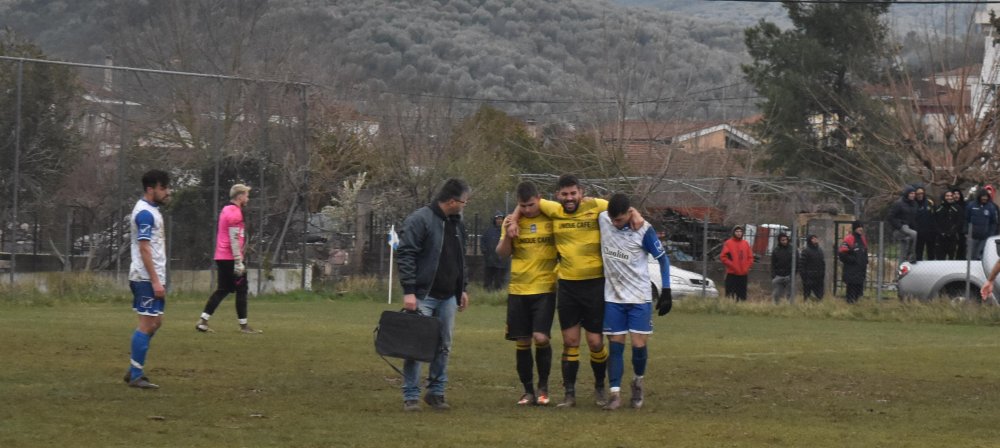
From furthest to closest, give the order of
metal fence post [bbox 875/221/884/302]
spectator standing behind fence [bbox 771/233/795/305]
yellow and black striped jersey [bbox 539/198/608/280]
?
spectator standing behind fence [bbox 771/233/795/305] → metal fence post [bbox 875/221/884/302] → yellow and black striped jersey [bbox 539/198/608/280]

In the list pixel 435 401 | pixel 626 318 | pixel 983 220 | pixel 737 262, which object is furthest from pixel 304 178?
pixel 435 401

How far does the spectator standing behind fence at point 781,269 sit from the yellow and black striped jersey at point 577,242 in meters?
17.5

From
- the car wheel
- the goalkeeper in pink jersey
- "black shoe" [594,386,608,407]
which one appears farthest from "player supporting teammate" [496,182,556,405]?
the car wheel

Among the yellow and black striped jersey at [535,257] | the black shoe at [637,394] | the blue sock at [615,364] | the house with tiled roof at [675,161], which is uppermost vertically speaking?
the house with tiled roof at [675,161]

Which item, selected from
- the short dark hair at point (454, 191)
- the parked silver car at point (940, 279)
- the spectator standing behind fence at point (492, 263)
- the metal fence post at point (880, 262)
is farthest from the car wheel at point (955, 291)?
the short dark hair at point (454, 191)

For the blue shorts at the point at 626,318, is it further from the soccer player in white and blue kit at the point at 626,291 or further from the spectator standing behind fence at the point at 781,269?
the spectator standing behind fence at the point at 781,269

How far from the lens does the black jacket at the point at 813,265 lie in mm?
29062

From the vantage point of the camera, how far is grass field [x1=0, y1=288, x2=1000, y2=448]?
34.0 ft

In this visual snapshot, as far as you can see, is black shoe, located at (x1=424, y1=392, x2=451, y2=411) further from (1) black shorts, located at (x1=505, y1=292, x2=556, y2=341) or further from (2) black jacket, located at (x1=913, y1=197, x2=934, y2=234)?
(2) black jacket, located at (x1=913, y1=197, x2=934, y2=234)

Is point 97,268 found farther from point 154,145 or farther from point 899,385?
point 899,385

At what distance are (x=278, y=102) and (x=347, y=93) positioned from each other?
842 inches

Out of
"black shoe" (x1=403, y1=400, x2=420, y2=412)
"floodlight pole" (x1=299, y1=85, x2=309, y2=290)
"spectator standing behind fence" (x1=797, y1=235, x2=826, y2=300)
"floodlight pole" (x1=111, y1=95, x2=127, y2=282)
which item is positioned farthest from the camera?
"floodlight pole" (x1=299, y1=85, x2=309, y2=290)

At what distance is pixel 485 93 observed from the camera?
83500 mm

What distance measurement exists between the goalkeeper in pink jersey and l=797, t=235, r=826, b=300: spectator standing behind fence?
13.4 metres
